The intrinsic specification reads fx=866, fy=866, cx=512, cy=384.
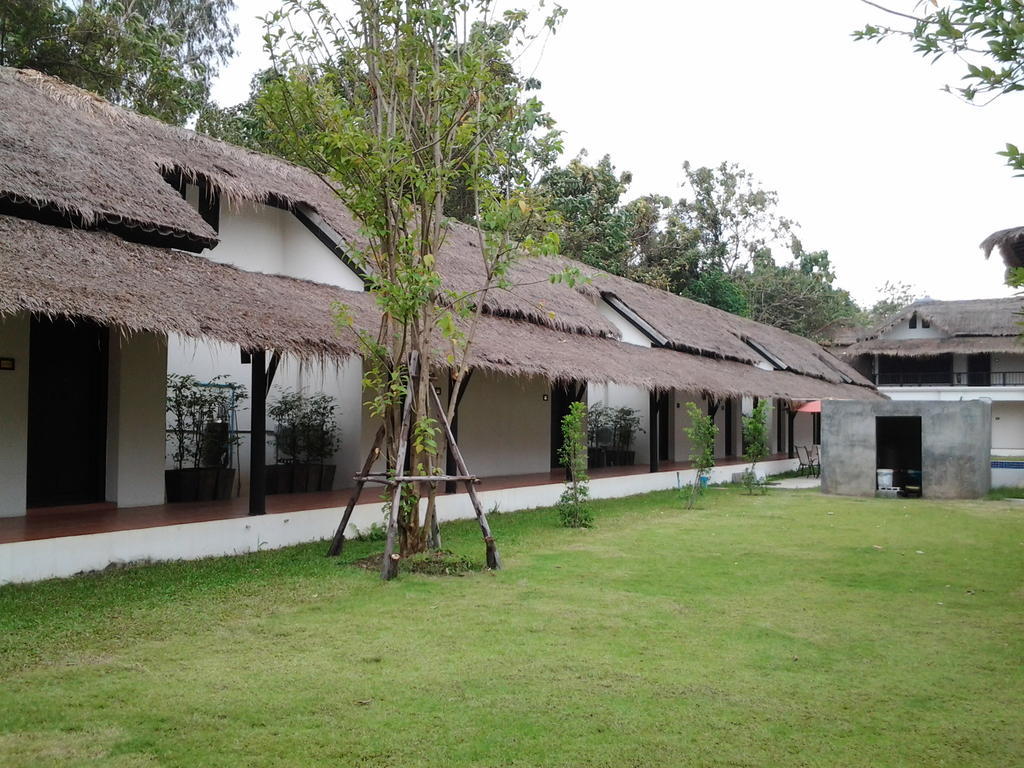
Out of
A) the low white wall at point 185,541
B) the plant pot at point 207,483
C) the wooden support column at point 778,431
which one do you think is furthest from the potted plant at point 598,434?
the wooden support column at point 778,431

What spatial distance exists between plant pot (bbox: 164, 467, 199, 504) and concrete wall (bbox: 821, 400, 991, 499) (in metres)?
10.5

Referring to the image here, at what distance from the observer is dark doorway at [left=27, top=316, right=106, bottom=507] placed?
8383mm

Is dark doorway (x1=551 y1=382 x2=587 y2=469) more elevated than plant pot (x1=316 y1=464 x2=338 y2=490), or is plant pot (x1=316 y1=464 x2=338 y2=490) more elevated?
dark doorway (x1=551 y1=382 x2=587 y2=469)

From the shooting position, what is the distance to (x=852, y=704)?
3.98 meters

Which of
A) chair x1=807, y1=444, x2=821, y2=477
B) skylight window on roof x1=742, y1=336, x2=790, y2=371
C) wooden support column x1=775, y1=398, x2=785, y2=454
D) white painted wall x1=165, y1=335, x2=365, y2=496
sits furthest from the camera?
wooden support column x1=775, y1=398, x2=785, y2=454

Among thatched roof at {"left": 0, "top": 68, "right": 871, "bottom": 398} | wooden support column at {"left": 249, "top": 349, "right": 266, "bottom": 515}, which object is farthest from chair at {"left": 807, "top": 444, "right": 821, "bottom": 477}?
wooden support column at {"left": 249, "top": 349, "right": 266, "bottom": 515}

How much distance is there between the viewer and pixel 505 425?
14.3 meters

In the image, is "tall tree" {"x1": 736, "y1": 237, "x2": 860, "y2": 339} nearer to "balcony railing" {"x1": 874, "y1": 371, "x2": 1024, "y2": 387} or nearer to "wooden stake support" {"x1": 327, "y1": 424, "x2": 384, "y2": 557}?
"balcony railing" {"x1": 874, "y1": 371, "x2": 1024, "y2": 387}

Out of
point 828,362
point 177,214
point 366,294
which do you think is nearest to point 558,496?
point 366,294

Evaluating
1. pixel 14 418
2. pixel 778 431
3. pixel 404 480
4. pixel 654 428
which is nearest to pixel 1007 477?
pixel 654 428

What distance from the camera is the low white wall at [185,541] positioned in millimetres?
6348

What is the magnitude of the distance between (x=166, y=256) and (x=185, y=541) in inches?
104

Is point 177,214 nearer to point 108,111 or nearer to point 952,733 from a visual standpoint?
point 108,111

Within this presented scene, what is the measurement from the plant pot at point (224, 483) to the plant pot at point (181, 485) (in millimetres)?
269
